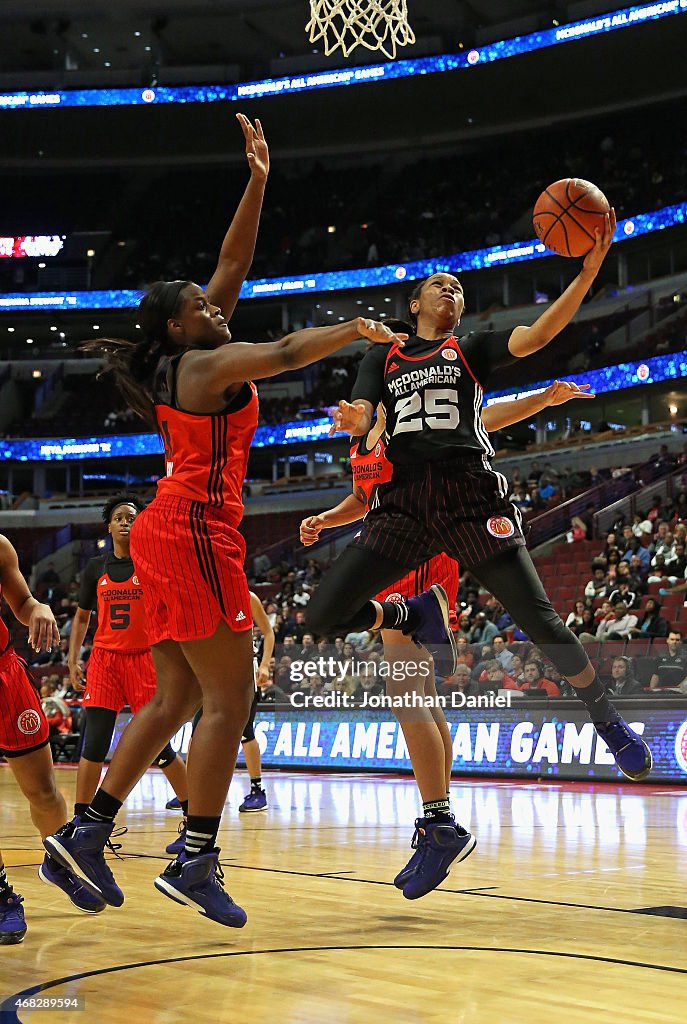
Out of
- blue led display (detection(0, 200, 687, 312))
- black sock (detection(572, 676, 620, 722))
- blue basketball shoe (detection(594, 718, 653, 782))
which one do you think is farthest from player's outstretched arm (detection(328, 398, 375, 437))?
blue led display (detection(0, 200, 687, 312))

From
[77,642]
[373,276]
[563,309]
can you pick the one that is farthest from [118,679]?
[373,276]

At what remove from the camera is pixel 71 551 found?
35281mm

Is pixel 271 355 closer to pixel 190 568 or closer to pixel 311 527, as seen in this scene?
pixel 190 568

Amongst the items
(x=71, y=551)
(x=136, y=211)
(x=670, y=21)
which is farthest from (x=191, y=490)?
(x=136, y=211)

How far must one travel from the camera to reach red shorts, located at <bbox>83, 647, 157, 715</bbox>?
7.86 m

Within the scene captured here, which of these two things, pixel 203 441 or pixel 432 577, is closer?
pixel 203 441

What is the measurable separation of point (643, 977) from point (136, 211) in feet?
132

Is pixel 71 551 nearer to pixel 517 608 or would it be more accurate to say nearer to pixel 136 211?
pixel 136 211

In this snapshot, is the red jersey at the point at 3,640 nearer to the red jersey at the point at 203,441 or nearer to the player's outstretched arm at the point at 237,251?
the red jersey at the point at 203,441

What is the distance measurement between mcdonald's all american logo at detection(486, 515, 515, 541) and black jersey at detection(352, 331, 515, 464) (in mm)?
336

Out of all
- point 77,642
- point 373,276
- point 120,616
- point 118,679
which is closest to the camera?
point 118,679

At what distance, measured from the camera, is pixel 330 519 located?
6.23 meters

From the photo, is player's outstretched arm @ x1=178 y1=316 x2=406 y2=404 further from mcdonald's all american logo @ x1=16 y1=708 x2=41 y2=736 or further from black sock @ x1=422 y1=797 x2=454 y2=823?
black sock @ x1=422 y1=797 x2=454 y2=823

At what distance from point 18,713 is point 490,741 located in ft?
32.9
